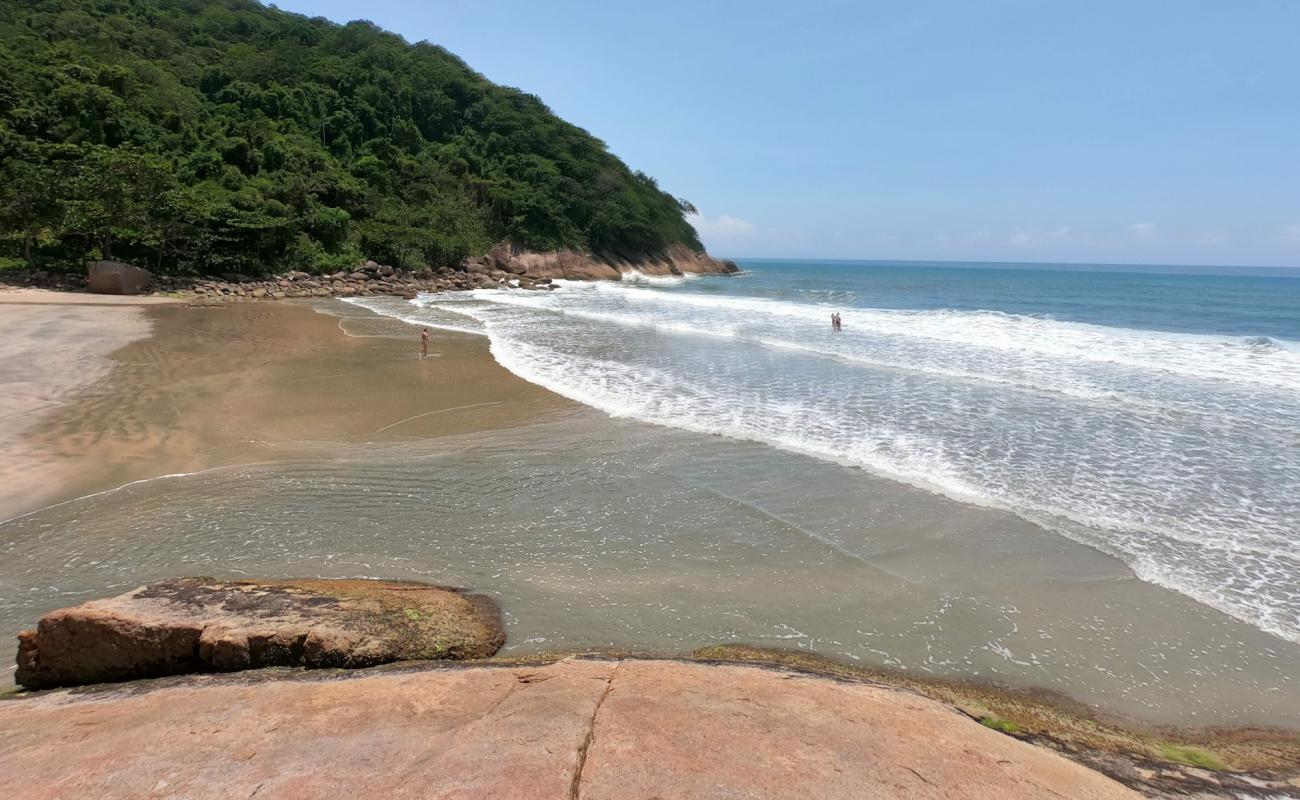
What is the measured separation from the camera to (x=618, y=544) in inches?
244

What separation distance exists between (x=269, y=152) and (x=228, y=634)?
161 feet

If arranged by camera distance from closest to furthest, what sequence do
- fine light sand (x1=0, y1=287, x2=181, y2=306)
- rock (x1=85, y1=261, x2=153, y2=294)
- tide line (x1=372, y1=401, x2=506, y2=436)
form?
1. tide line (x1=372, y1=401, x2=506, y2=436)
2. fine light sand (x1=0, y1=287, x2=181, y2=306)
3. rock (x1=85, y1=261, x2=153, y2=294)

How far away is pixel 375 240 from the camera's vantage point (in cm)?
4181

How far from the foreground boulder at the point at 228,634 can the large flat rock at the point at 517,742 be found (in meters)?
0.20

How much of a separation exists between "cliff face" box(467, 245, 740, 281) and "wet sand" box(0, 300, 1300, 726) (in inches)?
1597

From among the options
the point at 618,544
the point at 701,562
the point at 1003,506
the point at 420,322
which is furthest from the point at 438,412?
the point at 420,322

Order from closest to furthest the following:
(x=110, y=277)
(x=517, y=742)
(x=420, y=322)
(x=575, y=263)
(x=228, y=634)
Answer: (x=517, y=742), (x=228, y=634), (x=420, y=322), (x=110, y=277), (x=575, y=263)

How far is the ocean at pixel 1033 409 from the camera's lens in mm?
6605

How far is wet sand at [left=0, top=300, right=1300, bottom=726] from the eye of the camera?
15.2ft

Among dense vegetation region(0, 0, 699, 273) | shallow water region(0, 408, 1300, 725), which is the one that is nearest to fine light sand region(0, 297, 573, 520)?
shallow water region(0, 408, 1300, 725)

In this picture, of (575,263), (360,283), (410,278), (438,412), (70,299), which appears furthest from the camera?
(575,263)

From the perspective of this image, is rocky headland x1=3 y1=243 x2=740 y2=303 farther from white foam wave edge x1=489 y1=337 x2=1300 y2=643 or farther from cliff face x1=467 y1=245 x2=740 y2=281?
white foam wave edge x1=489 y1=337 x2=1300 y2=643

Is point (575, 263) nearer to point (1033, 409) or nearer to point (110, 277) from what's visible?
point (110, 277)

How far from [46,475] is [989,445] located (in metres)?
12.5
